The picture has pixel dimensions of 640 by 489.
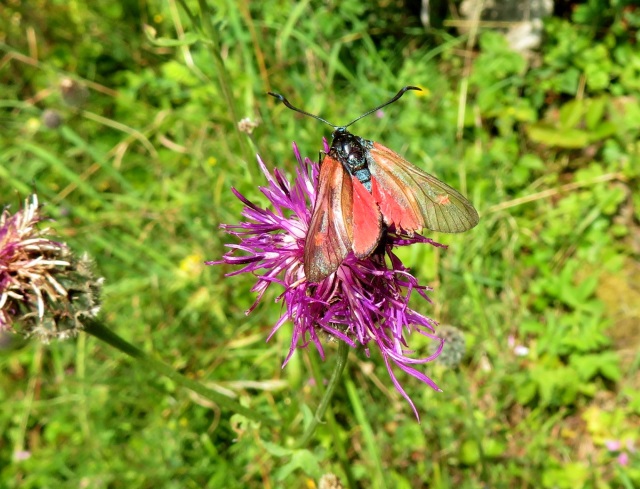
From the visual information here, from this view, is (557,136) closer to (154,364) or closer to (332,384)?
(332,384)

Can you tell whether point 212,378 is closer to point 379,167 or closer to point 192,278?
point 192,278

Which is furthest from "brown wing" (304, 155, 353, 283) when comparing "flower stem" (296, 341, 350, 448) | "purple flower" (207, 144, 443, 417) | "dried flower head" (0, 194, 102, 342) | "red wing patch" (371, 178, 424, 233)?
"dried flower head" (0, 194, 102, 342)

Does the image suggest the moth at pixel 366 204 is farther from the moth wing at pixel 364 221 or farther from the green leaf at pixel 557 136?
the green leaf at pixel 557 136

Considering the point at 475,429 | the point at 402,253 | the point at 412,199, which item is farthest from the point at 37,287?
the point at 402,253

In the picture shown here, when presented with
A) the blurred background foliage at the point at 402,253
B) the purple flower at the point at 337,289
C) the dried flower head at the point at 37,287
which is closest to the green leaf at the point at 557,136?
the blurred background foliage at the point at 402,253

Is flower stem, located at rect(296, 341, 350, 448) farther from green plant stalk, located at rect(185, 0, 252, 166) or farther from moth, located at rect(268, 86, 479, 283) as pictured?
green plant stalk, located at rect(185, 0, 252, 166)
